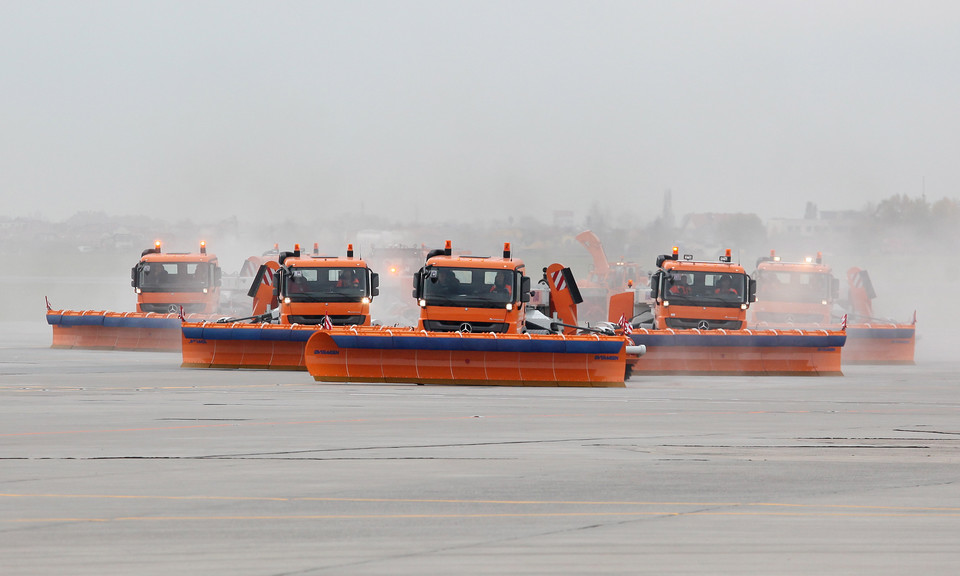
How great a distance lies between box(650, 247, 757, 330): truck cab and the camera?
1068 inches

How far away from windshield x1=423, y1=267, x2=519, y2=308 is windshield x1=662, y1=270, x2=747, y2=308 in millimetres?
5493

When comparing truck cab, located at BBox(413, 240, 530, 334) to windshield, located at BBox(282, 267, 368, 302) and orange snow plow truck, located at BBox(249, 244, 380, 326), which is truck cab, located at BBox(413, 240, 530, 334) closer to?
orange snow plow truck, located at BBox(249, 244, 380, 326)

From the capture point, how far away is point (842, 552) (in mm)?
7574

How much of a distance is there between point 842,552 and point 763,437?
5.92 meters

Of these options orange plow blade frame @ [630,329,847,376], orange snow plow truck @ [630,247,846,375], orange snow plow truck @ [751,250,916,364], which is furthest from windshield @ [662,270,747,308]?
orange snow plow truck @ [751,250,916,364]

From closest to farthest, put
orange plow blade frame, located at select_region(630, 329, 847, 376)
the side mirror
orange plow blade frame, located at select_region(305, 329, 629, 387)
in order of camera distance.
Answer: orange plow blade frame, located at select_region(305, 329, 629, 387)
the side mirror
orange plow blade frame, located at select_region(630, 329, 847, 376)

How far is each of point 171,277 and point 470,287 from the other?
13.1 meters

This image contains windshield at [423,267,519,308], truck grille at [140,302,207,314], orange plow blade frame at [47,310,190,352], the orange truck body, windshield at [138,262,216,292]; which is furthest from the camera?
the orange truck body

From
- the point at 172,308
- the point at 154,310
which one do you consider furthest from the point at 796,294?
the point at 154,310

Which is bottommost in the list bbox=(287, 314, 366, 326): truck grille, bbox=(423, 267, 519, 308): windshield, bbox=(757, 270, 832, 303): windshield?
bbox=(287, 314, 366, 326): truck grille

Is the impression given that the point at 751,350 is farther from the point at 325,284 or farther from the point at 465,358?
the point at 325,284

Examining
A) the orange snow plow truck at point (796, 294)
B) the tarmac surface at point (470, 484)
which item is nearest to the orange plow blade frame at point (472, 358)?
the tarmac surface at point (470, 484)

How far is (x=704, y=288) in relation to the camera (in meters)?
27.4

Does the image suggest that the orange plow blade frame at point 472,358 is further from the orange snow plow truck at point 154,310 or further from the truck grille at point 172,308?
the truck grille at point 172,308
